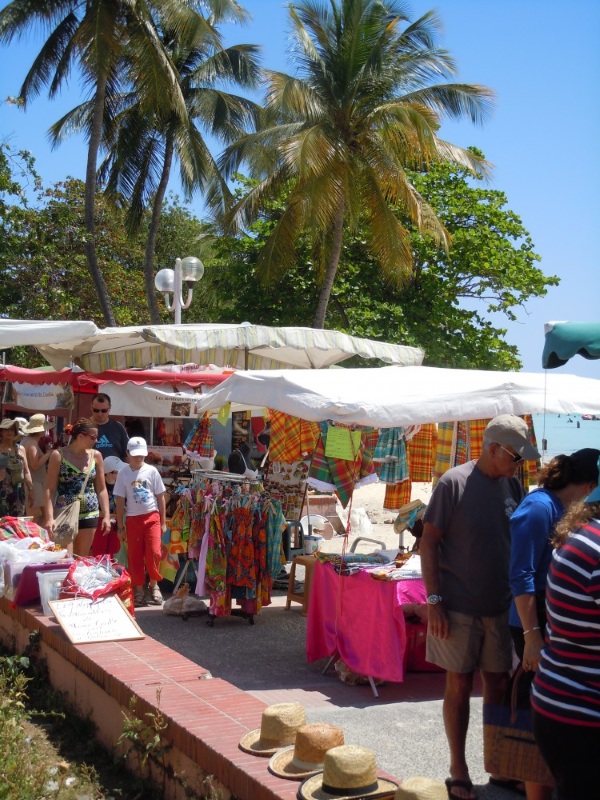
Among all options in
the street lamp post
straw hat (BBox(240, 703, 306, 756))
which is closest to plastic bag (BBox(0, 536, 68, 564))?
straw hat (BBox(240, 703, 306, 756))

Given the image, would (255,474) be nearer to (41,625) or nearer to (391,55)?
(41,625)

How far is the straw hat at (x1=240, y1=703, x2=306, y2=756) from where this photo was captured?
3.73m

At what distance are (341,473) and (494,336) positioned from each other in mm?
19949

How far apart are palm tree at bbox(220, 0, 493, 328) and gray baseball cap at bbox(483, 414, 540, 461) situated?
1606 centimetres

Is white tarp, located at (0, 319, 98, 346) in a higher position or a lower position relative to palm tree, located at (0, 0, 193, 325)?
lower

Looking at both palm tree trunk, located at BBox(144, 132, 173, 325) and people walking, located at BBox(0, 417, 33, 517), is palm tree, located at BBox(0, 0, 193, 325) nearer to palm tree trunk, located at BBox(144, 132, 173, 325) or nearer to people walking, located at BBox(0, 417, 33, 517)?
palm tree trunk, located at BBox(144, 132, 173, 325)

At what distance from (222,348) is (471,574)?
594cm

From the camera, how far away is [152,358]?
12.1 metres

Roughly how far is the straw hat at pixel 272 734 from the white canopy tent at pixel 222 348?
5717 mm

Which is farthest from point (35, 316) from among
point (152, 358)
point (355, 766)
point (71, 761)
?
point (355, 766)

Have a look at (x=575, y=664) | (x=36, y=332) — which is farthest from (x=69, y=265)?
(x=575, y=664)

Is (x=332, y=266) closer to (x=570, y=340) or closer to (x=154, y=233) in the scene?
(x=154, y=233)

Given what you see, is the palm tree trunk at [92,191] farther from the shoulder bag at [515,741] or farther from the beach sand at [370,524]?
the shoulder bag at [515,741]

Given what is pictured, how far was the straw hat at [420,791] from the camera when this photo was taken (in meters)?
3.17
